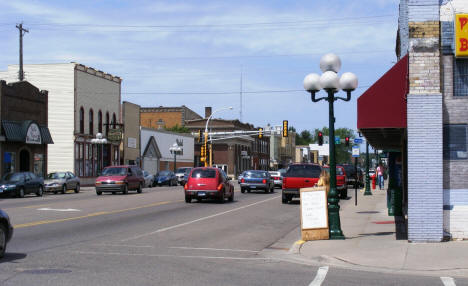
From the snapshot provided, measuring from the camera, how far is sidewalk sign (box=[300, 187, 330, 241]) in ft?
48.9

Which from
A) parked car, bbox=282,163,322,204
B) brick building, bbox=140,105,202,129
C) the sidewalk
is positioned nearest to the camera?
the sidewalk

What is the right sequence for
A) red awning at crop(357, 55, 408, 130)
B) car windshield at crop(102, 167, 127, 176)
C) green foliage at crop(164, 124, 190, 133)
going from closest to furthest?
red awning at crop(357, 55, 408, 130) < car windshield at crop(102, 167, 127, 176) < green foliage at crop(164, 124, 190, 133)

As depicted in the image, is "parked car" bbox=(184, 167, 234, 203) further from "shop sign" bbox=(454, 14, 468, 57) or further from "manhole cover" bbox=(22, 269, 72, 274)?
"manhole cover" bbox=(22, 269, 72, 274)

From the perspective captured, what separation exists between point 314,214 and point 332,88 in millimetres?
3052

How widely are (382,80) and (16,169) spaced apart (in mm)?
38268

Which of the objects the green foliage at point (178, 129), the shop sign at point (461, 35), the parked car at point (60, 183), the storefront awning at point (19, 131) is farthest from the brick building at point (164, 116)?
the shop sign at point (461, 35)

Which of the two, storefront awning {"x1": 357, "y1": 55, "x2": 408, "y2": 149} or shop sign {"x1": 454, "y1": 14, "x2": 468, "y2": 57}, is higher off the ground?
shop sign {"x1": 454, "y1": 14, "x2": 468, "y2": 57}

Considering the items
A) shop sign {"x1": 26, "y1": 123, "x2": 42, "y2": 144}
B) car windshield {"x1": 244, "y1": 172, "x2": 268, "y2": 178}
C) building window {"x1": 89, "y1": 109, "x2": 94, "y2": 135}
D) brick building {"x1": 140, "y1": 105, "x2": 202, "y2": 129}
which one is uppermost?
brick building {"x1": 140, "y1": 105, "x2": 202, "y2": 129}

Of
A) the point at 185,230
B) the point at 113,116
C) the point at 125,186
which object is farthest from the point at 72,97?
the point at 185,230

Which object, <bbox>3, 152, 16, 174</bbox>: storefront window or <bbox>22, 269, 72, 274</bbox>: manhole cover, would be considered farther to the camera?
<bbox>3, 152, 16, 174</bbox>: storefront window

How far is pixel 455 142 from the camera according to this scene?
13.8 metres

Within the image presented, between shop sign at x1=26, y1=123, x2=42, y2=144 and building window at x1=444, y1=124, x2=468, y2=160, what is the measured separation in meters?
38.9

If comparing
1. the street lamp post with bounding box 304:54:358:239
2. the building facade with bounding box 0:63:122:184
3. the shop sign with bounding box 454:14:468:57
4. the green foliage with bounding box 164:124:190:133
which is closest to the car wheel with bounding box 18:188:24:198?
the building facade with bounding box 0:63:122:184

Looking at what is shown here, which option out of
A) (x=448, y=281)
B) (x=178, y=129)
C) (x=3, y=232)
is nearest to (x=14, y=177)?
(x=3, y=232)
